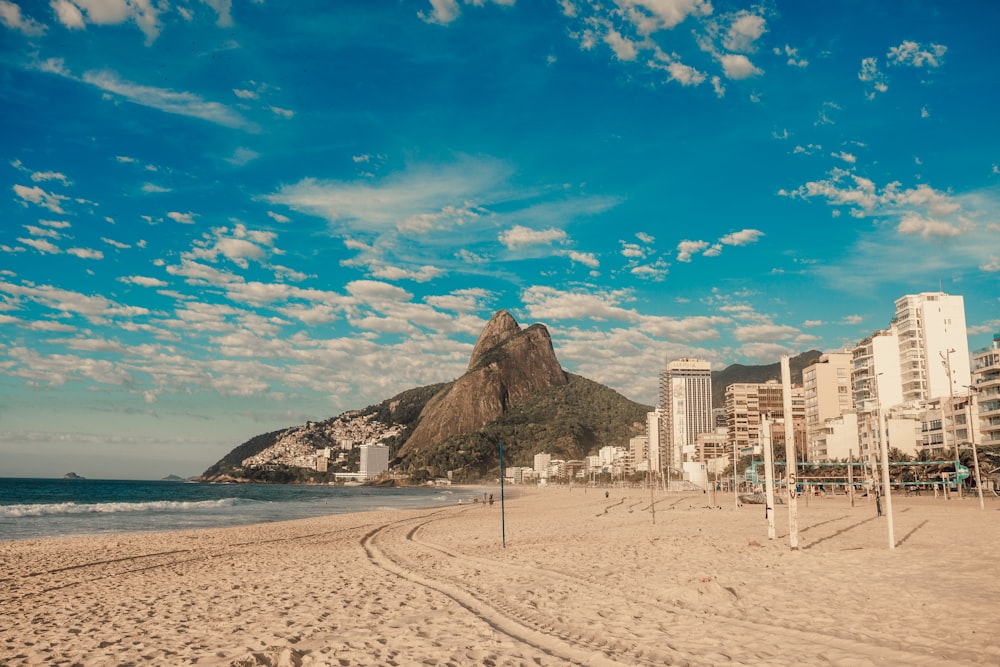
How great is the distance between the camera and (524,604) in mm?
10695

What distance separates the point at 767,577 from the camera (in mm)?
12750

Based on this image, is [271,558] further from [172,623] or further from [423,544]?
[172,623]

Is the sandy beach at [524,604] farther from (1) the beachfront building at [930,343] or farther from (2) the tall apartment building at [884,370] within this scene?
(2) the tall apartment building at [884,370]

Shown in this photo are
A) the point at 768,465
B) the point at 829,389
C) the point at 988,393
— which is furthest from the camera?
the point at 829,389

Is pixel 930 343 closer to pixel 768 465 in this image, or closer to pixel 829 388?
pixel 829 388

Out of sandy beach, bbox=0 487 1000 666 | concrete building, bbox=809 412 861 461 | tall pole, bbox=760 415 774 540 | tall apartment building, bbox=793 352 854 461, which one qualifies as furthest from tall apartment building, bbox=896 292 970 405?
tall pole, bbox=760 415 774 540

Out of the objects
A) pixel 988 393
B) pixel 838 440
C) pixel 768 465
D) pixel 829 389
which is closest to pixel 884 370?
pixel 838 440

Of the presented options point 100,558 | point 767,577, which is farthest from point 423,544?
point 767,577

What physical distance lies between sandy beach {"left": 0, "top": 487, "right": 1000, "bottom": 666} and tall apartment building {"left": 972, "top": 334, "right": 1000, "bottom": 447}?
56.4 meters

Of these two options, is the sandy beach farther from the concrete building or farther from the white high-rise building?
the white high-rise building

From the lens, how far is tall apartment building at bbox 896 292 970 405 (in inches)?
3743

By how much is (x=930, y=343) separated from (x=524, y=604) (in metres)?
107

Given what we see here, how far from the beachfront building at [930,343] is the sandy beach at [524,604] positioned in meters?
90.2

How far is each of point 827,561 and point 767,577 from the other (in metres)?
3.14
